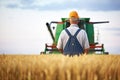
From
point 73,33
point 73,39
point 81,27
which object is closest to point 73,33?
point 73,33

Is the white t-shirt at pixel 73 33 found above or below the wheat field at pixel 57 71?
above

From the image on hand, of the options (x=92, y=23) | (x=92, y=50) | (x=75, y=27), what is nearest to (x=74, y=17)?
(x=75, y=27)

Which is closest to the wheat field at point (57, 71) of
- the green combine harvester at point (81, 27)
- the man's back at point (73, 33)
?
the man's back at point (73, 33)

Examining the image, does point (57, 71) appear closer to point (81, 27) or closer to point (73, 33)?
point (73, 33)

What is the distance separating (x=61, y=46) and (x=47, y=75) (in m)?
3.48

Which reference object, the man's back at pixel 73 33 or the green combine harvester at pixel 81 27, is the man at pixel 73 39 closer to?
the man's back at pixel 73 33

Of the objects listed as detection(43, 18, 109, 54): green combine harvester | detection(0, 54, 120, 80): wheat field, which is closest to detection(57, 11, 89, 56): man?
detection(0, 54, 120, 80): wheat field

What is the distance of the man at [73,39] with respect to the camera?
17.8 feet

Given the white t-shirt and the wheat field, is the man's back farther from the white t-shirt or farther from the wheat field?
the wheat field

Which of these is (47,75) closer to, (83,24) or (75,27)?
(75,27)

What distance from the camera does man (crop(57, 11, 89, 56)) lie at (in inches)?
214

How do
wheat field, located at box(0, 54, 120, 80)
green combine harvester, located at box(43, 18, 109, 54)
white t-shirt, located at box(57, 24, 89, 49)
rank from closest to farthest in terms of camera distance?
wheat field, located at box(0, 54, 120, 80) < white t-shirt, located at box(57, 24, 89, 49) < green combine harvester, located at box(43, 18, 109, 54)

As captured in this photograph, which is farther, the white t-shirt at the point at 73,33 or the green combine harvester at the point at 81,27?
the green combine harvester at the point at 81,27

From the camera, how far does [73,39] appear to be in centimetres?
543
